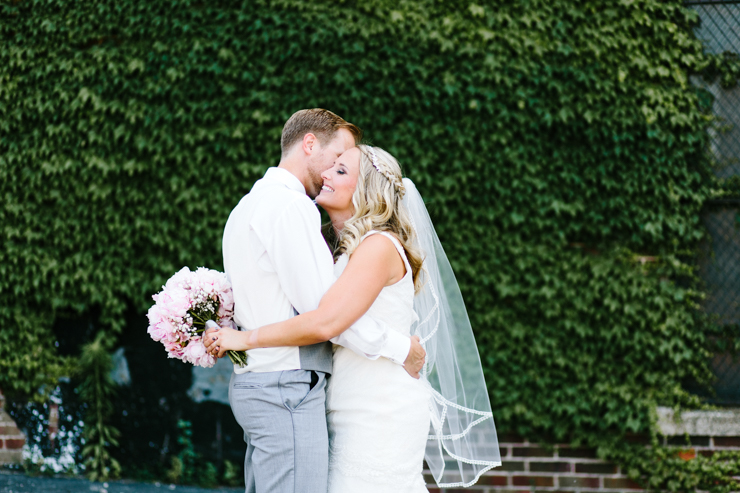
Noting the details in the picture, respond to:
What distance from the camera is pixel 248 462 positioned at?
2.45 m

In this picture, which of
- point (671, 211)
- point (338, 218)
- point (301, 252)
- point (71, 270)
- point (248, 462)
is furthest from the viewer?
point (71, 270)

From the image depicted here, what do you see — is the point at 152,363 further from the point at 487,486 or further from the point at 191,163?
the point at 487,486

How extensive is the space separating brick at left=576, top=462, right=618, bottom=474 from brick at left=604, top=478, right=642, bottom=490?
6 cm

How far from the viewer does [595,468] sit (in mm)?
4473

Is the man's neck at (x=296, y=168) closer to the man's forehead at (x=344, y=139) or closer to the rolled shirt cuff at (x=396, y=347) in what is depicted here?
the man's forehead at (x=344, y=139)

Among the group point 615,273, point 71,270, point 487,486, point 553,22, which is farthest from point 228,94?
point 487,486

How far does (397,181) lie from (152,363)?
3.13 metres

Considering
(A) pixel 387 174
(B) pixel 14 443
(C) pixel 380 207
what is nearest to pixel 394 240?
(C) pixel 380 207

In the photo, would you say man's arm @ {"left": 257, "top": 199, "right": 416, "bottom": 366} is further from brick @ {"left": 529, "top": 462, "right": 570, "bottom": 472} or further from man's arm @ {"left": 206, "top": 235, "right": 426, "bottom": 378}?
brick @ {"left": 529, "top": 462, "right": 570, "bottom": 472}

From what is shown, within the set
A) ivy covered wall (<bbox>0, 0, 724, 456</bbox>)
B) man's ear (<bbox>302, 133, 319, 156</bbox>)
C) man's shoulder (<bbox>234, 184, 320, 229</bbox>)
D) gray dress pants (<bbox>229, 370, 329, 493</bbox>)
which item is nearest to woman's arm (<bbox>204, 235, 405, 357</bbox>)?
gray dress pants (<bbox>229, 370, 329, 493</bbox>)

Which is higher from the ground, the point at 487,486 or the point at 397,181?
the point at 397,181

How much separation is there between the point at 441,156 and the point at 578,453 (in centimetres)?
242

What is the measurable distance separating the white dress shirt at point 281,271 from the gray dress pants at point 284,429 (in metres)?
0.07

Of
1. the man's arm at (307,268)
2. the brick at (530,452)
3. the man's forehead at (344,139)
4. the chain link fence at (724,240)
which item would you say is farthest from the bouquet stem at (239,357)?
the chain link fence at (724,240)
